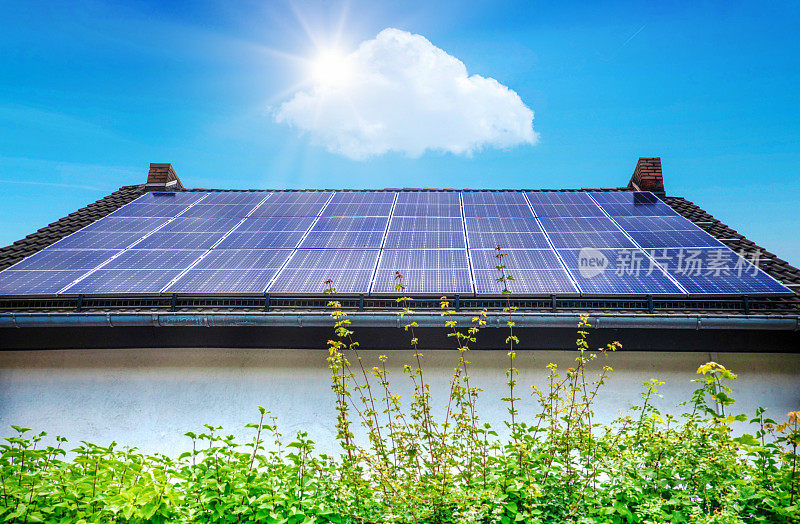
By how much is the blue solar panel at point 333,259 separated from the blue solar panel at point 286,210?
2236mm

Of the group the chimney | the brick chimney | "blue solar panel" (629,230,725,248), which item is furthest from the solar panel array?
the chimney

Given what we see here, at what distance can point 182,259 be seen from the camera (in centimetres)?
815

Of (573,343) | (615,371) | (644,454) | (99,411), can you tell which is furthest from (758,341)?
(99,411)

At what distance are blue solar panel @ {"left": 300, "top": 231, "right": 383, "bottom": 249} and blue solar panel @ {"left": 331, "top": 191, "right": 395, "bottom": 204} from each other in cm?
219

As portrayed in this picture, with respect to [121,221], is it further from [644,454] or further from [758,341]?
[758,341]

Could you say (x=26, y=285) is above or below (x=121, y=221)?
below

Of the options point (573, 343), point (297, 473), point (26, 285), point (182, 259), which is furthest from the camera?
point (182, 259)

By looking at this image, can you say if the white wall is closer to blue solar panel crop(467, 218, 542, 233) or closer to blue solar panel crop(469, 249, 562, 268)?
blue solar panel crop(469, 249, 562, 268)

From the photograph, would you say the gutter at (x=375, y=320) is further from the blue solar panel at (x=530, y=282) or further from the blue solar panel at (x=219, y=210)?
the blue solar panel at (x=219, y=210)

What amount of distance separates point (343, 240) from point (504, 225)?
324 centimetres

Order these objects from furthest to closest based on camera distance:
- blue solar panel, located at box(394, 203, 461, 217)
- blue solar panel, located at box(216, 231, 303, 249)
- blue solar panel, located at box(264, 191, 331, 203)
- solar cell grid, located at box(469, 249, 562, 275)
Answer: blue solar panel, located at box(264, 191, 331, 203) < blue solar panel, located at box(394, 203, 461, 217) < blue solar panel, located at box(216, 231, 303, 249) < solar cell grid, located at box(469, 249, 562, 275)

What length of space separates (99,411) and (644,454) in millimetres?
7487

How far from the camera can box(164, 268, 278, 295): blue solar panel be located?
708 centimetres

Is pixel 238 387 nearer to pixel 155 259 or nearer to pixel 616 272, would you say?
pixel 155 259
